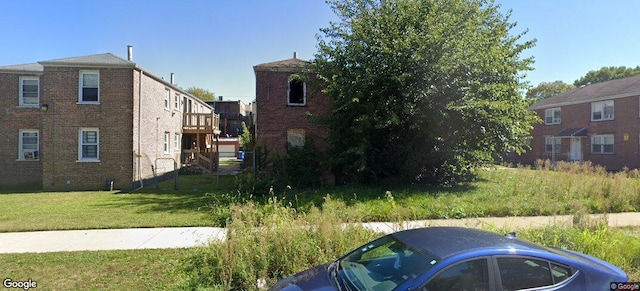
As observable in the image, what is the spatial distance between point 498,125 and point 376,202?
19.9ft

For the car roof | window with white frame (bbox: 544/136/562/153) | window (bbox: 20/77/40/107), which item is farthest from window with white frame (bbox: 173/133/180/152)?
window with white frame (bbox: 544/136/562/153)

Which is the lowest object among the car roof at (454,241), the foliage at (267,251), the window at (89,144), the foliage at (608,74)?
the foliage at (267,251)

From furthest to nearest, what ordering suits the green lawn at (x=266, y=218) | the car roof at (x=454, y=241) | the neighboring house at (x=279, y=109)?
the neighboring house at (x=279, y=109) < the green lawn at (x=266, y=218) < the car roof at (x=454, y=241)

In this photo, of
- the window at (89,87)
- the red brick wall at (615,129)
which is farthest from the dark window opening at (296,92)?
the red brick wall at (615,129)

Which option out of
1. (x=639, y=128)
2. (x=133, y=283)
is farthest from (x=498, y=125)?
(x=639, y=128)

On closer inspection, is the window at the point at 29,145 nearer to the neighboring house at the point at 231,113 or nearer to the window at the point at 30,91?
the window at the point at 30,91

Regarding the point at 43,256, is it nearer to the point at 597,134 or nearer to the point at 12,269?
the point at 12,269

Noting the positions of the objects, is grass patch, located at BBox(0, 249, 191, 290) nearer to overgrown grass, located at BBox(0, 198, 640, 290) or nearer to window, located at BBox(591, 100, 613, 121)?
overgrown grass, located at BBox(0, 198, 640, 290)

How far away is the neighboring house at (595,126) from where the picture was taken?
24922mm

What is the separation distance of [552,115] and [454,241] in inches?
1425

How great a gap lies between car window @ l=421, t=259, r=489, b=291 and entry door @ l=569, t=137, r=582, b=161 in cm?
3303

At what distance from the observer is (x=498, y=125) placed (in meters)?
Result: 12.7

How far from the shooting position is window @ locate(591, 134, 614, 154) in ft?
86.9

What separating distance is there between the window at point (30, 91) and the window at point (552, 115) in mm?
39375
